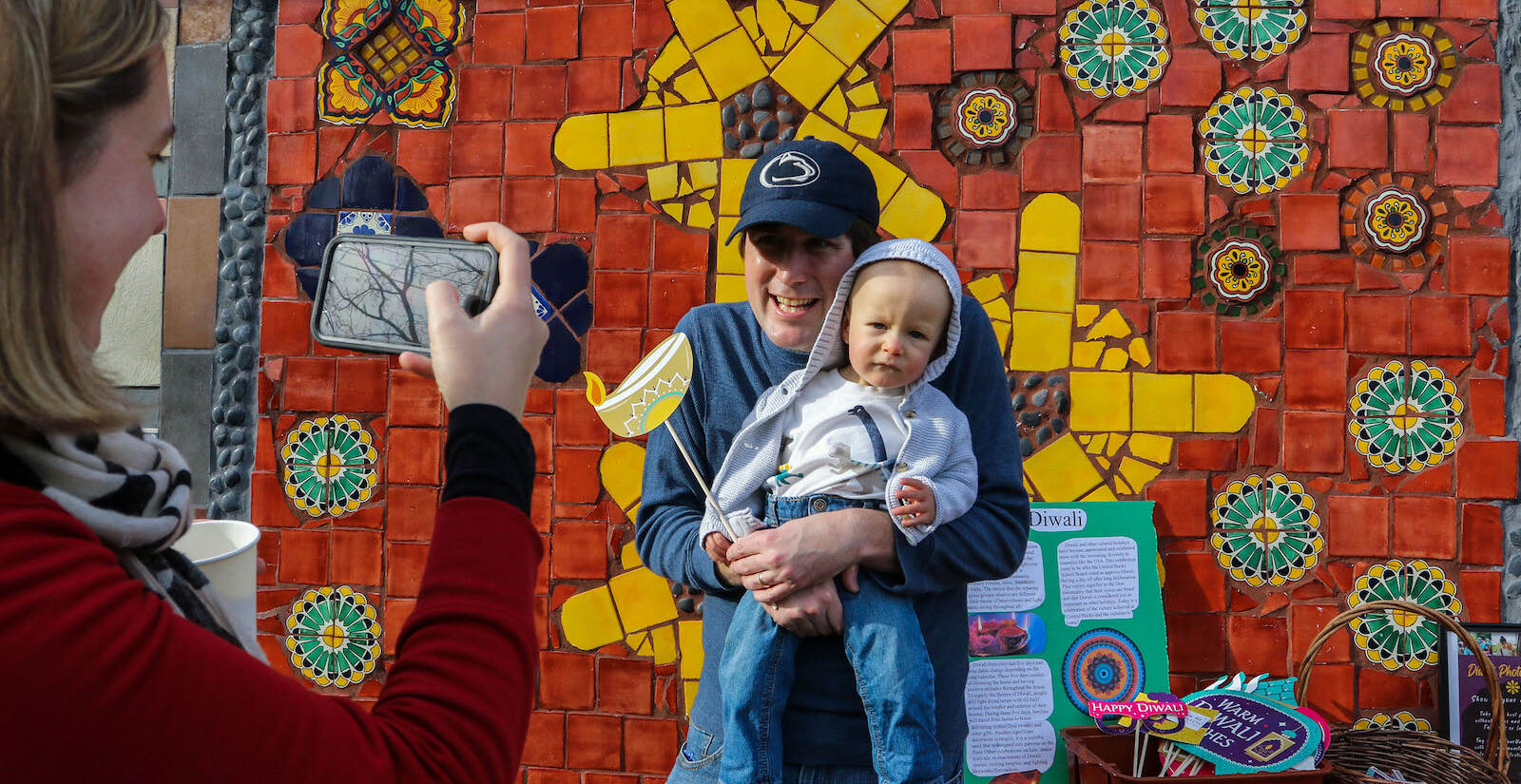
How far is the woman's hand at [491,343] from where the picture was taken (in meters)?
0.98

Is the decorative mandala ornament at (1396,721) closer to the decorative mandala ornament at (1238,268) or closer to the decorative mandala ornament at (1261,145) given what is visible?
the decorative mandala ornament at (1238,268)

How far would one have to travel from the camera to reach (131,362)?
357 cm

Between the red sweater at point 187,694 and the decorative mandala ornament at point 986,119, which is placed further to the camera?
the decorative mandala ornament at point 986,119

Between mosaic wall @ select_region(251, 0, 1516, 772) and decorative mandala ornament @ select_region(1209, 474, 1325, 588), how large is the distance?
0.01 metres

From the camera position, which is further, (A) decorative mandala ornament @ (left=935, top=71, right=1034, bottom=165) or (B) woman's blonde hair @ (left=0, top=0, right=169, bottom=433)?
(A) decorative mandala ornament @ (left=935, top=71, right=1034, bottom=165)

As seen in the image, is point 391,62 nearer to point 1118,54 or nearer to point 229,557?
point 229,557

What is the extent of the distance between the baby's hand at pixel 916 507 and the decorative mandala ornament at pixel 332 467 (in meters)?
2.21

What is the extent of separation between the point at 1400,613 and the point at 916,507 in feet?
7.34

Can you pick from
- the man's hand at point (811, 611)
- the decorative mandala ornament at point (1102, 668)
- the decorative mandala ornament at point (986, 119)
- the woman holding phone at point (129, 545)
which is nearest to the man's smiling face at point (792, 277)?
the man's hand at point (811, 611)

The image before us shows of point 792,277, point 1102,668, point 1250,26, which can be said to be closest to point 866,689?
point 792,277

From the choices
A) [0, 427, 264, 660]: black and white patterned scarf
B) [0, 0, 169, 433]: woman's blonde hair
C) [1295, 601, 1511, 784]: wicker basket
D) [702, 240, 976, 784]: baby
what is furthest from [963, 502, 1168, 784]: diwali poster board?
[0, 0, 169, 433]: woman's blonde hair

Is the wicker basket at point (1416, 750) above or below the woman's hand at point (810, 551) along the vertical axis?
below

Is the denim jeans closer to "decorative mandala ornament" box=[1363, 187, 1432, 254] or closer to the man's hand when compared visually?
the man's hand

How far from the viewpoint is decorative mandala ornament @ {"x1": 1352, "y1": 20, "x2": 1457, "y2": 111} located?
327cm
